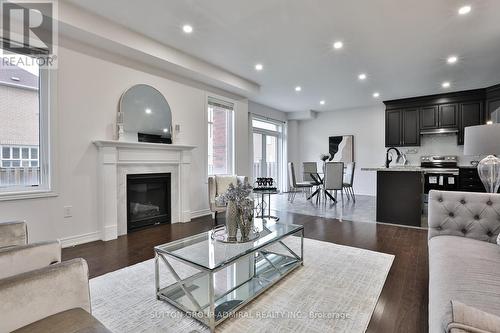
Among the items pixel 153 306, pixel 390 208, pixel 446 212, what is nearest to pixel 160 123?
pixel 153 306

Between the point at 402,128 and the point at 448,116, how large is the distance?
1.00 metres

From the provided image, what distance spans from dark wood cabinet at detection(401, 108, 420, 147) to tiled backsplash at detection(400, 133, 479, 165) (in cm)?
28

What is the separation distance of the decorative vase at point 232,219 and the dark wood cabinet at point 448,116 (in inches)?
257

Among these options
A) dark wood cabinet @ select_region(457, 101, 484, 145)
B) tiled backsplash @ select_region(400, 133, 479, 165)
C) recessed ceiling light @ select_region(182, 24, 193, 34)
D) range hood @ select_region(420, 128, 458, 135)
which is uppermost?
recessed ceiling light @ select_region(182, 24, 193, 34)

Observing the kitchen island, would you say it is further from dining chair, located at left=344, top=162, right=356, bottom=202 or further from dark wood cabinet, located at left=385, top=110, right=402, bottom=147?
dark wood cabinet, located at left=385, top=110, right=402, bottom=147

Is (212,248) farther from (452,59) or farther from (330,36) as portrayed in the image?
(452,59)

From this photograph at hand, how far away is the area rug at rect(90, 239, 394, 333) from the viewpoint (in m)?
1.62

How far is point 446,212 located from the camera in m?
2.14

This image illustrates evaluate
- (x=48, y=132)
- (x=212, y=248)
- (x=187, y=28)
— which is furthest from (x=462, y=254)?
(x=48, y=132)

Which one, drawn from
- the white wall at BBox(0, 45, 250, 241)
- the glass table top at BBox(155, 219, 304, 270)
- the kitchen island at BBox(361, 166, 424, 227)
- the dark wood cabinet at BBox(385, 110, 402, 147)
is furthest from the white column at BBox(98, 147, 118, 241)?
the dark wood cabinet at BBox(385, 110, 402, 147)

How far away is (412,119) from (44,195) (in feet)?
25.7

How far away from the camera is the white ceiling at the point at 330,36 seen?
9.19 feet

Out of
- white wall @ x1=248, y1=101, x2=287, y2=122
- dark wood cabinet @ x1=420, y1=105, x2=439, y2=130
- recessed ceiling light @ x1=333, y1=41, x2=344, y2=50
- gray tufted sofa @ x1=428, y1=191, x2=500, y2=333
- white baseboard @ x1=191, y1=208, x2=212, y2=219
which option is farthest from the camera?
white wall @ x1=248, y1=101, x2=287, y2=122

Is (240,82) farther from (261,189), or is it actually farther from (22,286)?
(22,286)
